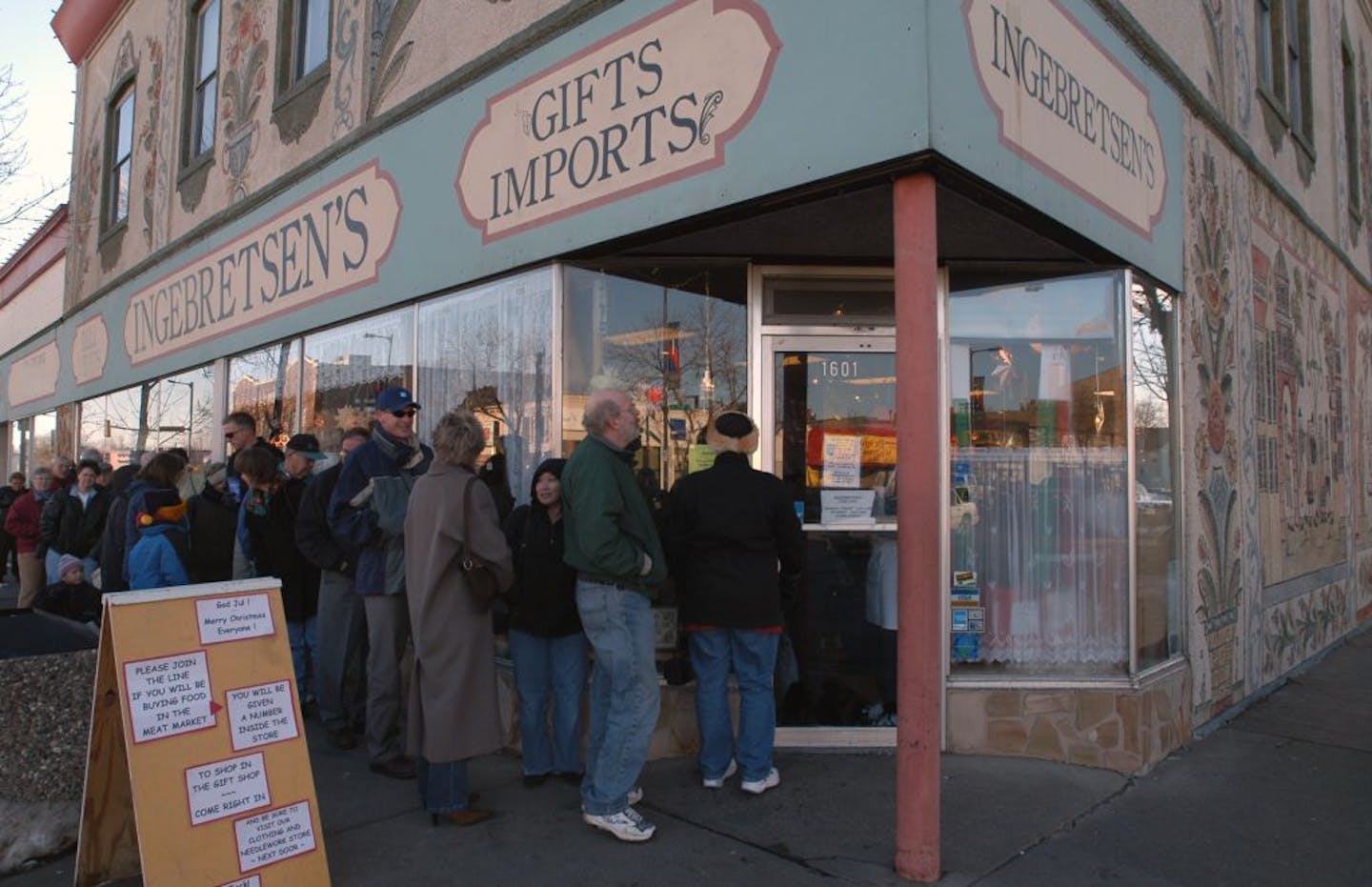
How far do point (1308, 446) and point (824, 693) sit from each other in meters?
5.60

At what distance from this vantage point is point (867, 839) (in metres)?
4.18

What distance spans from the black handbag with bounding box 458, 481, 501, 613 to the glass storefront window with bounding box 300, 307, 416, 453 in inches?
97.7

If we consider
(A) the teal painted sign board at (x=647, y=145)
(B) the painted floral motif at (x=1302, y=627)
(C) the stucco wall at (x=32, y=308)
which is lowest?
(B) the painted floral motif at (x=1302, y=627)

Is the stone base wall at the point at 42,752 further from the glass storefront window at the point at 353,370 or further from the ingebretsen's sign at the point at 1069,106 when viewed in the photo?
the ingebretsen's sign at the point at 1069,106

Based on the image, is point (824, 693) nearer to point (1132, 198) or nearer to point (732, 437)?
point (732, 437)

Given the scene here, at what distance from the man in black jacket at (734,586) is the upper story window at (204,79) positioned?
810 centimetres

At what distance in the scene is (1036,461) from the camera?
18.5 feet

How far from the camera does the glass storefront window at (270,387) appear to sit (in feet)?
27.4

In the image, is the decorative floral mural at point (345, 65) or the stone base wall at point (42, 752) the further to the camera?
the decorative floral mural at point (345, 65)

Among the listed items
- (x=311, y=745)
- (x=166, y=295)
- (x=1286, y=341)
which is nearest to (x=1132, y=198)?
(x=1286, y=341)

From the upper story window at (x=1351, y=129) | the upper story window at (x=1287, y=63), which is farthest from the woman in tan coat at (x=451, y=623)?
the upper story window at (x=1351, y=129)

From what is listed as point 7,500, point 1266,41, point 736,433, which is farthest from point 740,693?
point 7,500

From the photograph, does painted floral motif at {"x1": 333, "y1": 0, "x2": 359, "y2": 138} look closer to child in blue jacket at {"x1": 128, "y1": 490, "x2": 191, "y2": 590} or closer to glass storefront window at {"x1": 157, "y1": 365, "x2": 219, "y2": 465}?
glass storefront window at {"x1": 157, "y1": 365, "x2": 219, "y2": 465}

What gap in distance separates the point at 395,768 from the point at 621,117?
11.5ft
